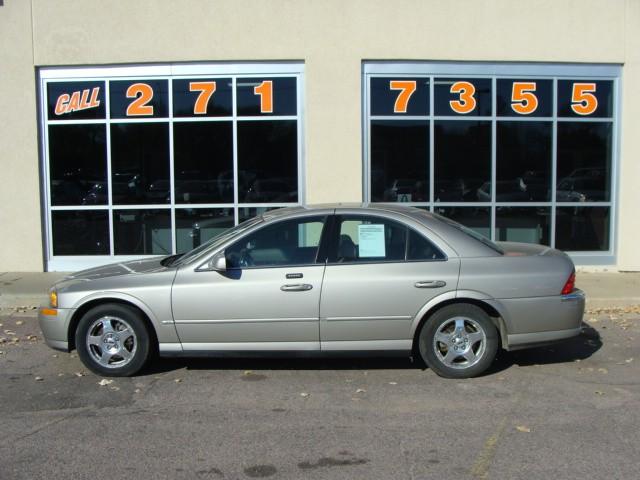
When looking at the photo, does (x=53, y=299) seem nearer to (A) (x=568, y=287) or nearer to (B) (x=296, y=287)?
(B) (x=296, y=287)

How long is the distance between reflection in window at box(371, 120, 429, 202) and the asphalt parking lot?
5343 millimetres

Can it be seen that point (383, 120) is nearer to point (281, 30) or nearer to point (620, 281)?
point (281, 30)

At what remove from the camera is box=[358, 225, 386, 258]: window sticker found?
6.01 meters

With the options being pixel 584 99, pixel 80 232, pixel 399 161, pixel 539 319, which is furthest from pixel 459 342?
pixel 80 232

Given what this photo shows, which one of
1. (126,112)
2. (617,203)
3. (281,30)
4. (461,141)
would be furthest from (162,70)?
(617,203)

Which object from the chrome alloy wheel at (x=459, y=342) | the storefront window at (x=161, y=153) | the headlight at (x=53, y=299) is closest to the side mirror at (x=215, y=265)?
the headlight at (x=53, y=299)

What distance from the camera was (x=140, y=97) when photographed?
11836 mm

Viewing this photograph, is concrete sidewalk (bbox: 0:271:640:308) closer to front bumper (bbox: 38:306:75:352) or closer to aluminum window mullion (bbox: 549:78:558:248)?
aluminum window mullion (bbox: 549:78:558:248)

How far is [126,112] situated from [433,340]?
819 centimetres

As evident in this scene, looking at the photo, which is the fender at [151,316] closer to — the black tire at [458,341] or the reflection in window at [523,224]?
the black tire at [458,341]

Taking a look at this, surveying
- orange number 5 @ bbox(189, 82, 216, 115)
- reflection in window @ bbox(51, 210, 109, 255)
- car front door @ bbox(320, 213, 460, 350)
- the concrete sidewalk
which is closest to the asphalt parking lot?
car front door @ bbox(320, 213, 460, 350)

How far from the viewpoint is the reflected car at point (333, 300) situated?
5.84 m

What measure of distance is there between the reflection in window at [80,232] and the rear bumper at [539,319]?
27.8 ft

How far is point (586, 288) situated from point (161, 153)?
762cm
